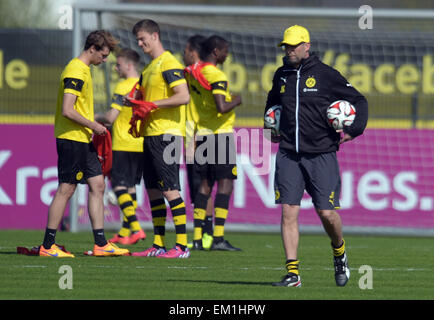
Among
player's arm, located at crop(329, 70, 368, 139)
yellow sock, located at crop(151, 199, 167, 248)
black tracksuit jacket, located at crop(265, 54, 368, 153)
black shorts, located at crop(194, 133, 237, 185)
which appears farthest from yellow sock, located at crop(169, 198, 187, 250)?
player's arm, located at crop(329, 70, 368, 139)

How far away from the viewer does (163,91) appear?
9.69 metres

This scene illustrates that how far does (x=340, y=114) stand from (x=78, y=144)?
2.93m

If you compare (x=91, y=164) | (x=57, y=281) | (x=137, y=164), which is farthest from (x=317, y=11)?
(x=57, y=281)

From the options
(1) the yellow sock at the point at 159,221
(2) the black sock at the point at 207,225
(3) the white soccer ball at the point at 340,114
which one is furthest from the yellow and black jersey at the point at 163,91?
(3) the white soccer ball at the point at 340,114

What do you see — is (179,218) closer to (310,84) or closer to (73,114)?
(73,114)

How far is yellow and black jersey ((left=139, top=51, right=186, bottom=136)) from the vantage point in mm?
9594

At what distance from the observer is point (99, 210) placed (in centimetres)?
955

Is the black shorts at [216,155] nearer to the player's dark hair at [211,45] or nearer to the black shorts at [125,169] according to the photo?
the player's dark hair at [211,45]

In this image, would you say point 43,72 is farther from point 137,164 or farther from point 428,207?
point 428,207

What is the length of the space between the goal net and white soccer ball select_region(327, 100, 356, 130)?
682cm

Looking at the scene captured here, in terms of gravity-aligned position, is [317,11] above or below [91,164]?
above

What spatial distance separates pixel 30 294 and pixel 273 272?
2.52 m

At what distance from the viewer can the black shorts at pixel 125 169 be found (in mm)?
11695

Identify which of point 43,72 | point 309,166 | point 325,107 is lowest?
point 309,166
